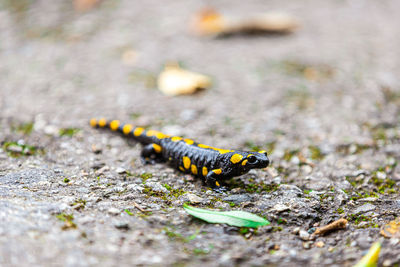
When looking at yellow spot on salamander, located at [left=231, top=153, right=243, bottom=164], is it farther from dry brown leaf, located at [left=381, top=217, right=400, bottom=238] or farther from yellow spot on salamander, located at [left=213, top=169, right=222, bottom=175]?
dry brown leaf, located at [left=381, top=217, right=400, bottom=238]

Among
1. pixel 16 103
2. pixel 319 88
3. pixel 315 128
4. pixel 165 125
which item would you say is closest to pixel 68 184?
pixel 165 125

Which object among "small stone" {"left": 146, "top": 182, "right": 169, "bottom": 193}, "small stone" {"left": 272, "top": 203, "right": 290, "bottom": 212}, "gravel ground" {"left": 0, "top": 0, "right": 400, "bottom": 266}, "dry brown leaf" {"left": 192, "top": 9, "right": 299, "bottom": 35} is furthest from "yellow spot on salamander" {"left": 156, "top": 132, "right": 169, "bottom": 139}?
→ "dry brown leaf" {"left": 192, "top": 9, "right": 299, "bottom": 35}

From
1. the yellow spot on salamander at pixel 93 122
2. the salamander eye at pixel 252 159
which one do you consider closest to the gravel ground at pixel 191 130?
the yellow spot on salamander at pixel 93 122

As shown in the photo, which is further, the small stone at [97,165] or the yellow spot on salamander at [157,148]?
the yellow spot on salamander at [157,148]

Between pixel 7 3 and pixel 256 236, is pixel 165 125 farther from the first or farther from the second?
pixel 7 3

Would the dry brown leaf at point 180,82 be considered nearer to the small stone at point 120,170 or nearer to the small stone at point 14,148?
the small stone at point 120,170

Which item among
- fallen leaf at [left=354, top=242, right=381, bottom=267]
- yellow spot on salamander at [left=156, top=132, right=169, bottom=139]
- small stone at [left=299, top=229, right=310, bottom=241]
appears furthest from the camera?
yellow spot on salamander at [left=156, top=132, right=169, bottom=139]

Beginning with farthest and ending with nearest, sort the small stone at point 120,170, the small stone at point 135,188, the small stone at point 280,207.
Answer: the small stone at point 120,170 < the small stone at point 135,188 < the small stone at point 280,207
